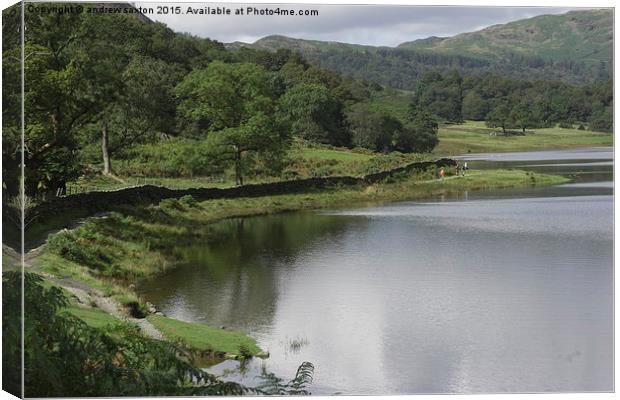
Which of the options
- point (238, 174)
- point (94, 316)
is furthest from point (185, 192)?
point (94, 316)

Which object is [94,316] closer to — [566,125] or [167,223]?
[167,223]

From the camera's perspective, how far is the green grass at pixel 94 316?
35.1 ft

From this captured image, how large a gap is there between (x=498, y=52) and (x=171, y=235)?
4.92m

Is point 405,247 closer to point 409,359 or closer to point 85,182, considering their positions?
point 409,359

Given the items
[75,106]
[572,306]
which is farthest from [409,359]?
[75,106]

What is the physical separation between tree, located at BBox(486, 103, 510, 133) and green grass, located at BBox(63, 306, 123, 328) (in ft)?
20.2

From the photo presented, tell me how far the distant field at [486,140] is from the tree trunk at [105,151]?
15.3 feet

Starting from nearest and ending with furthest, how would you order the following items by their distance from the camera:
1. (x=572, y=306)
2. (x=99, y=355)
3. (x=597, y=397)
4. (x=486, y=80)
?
(x=99, y=355) → (x=597, y=397) → (x=572, y=306) → (x=486, y=80)

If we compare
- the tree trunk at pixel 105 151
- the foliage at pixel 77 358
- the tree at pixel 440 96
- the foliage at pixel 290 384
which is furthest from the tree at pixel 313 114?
the foliage at pixel 77 358

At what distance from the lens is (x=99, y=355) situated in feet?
30.7

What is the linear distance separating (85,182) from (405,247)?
440cm

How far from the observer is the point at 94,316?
11.0m

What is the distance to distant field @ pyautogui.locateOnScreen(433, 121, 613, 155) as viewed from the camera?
524 inches

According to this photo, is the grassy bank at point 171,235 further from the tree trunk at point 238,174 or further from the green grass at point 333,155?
the green grass at point 333,155
